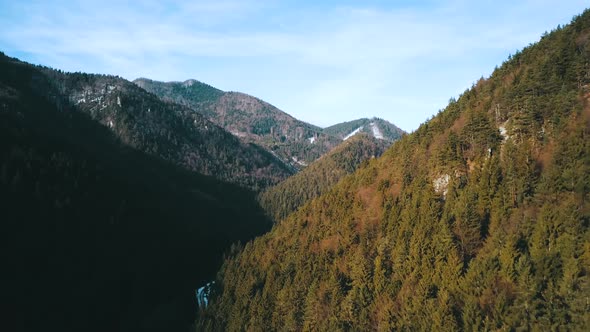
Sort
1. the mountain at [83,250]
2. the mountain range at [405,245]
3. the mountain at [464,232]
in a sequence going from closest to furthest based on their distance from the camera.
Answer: the mountain at [464,232] < the mountain range at [405,245] < the mountain at [83,250]

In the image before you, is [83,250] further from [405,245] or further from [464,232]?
[464,232]

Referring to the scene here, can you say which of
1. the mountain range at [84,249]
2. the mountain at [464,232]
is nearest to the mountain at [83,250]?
the mountain range at [84,249]

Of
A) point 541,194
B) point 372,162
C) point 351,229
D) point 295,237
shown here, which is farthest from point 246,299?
point 541,194

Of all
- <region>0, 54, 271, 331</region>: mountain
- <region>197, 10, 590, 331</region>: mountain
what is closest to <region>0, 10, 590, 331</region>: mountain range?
<region>197, 10, 590, 331</region>: mountain

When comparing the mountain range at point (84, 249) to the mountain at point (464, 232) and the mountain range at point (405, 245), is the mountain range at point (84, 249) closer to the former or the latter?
the mountain range at point (405, 245)

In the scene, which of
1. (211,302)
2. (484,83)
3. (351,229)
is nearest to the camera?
(351,229)

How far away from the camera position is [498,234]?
59656mm

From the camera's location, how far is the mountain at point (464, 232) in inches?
2032

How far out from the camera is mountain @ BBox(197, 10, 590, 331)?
51625 mm

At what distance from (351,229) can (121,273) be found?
328 ft

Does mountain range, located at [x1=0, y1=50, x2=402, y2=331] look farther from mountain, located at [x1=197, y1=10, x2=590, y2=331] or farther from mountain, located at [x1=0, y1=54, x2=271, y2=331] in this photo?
mountain, located at [x1=197, y1=10, x2=590, y2=331]

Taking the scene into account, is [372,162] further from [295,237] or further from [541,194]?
[541,194]

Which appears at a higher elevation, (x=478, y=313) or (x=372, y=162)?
(x=372, y=162)

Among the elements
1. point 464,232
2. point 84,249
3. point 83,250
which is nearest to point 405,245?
point 464,232
